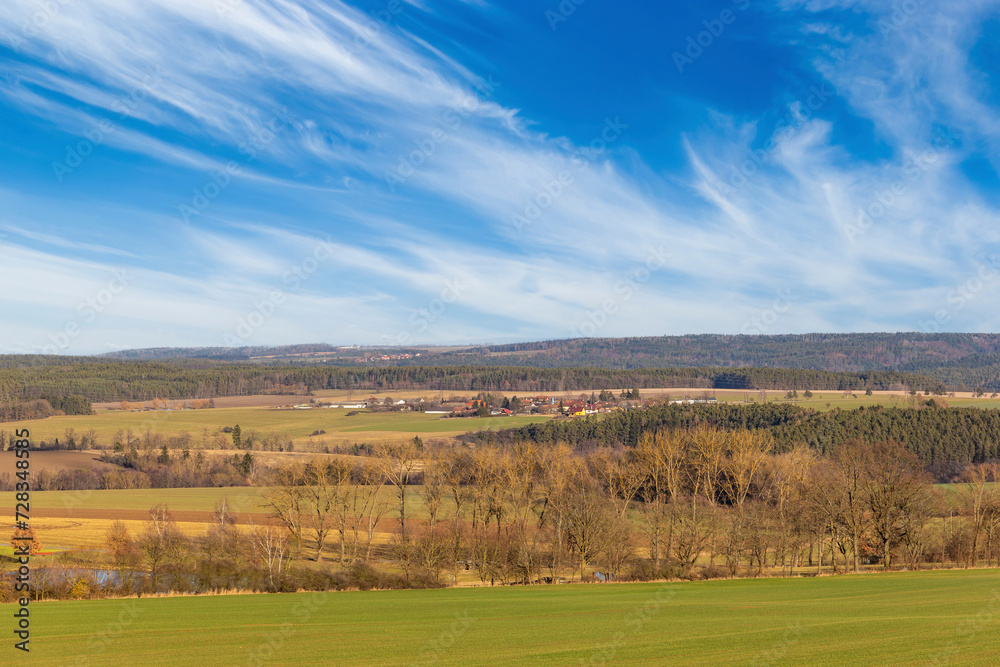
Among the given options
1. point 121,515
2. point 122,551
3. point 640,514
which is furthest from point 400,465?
point 121,515

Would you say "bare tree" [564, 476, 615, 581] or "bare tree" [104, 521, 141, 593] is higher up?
"bare tree" [564, 476, 615, 581]

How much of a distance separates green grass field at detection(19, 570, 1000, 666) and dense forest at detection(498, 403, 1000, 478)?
2544 inches

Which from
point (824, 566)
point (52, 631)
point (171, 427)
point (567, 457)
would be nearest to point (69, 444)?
point (171, 427)

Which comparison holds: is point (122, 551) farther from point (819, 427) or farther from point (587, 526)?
point (819, 427)

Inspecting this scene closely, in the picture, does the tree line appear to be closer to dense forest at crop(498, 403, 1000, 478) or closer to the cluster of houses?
dense forest at crop(498, 403, 1000, 478)

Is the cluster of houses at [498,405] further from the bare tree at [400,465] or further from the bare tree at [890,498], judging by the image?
the bare tree at [890,498]

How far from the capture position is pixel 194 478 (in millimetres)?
102062

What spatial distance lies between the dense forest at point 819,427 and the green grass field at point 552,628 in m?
64.6

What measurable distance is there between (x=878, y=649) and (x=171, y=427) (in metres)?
146

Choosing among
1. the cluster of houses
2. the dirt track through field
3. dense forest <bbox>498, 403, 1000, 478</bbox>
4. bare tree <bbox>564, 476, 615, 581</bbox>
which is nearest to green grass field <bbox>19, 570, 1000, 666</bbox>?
bare tree <bbox>564, 476, 615, 581</bbox>

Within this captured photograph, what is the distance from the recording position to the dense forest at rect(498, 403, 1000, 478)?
105 metres

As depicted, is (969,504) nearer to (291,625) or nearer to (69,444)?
(291,625)

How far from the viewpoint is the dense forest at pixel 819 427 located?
105 meters

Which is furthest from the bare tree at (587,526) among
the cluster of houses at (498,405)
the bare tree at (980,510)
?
the cluster of houses at (498,405)
